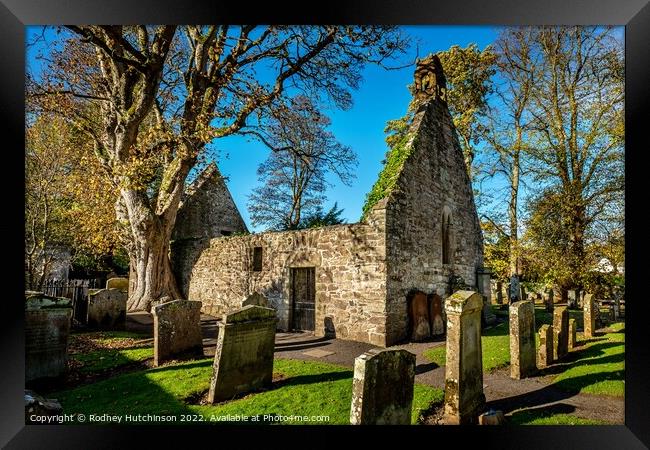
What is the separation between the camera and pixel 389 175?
8609 millimetres

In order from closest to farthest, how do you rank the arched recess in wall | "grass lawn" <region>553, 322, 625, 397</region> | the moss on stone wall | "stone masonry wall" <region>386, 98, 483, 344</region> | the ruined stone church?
"grass lawn" <region>553, 322, 625, 397</region>, the ruined stone church, "stone masonry wall" <region>386, 98, 483, 344</region>, the moss on stone wall, the arched recess in wall

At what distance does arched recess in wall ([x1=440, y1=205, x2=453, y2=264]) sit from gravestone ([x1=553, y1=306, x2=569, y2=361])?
4055 millimetres

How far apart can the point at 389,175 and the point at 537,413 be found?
231 inches

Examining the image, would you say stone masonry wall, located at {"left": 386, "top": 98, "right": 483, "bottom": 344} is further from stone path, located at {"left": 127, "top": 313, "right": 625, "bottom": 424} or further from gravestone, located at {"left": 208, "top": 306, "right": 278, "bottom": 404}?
gravestone, located at {"left": 208, "top": 306, "right": 278, "bottom": 404}

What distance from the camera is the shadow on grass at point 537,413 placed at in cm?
393

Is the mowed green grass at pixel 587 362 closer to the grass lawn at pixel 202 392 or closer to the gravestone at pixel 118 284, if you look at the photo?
the grass lawn at pixel 202 392

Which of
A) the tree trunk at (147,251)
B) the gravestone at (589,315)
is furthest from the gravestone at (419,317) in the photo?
the tree trunk at (147,251)

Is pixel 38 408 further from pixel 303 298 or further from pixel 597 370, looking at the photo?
pixel 597 370

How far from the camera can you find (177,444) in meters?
3.78

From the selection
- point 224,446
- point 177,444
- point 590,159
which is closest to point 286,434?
point 224,446

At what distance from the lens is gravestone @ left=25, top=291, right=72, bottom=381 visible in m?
5.12

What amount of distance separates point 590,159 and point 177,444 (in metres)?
11.4

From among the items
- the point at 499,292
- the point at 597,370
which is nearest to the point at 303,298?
the point at 597,370

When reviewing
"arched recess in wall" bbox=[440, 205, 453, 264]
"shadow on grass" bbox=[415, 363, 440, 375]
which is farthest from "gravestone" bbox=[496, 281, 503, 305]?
"shadow on grass" bbox=[415, 363, 440, 375]
